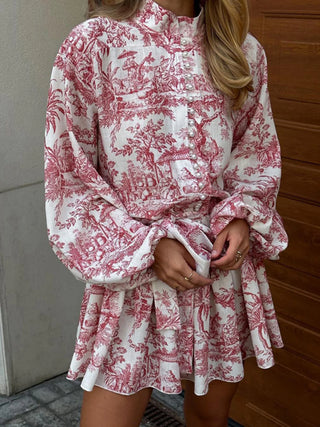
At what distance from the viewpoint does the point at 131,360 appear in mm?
1834

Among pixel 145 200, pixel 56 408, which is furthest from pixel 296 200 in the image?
pixel 56 408

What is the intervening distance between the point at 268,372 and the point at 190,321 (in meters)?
1.14

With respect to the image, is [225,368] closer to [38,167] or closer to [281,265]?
[281,265]

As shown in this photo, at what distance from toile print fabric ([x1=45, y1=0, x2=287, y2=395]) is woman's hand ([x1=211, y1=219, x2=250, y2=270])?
0.08ft

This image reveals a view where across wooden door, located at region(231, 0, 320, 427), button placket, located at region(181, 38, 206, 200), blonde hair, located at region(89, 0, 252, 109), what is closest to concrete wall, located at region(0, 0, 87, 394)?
wooden door, located at region(231, 0, 320, 427)

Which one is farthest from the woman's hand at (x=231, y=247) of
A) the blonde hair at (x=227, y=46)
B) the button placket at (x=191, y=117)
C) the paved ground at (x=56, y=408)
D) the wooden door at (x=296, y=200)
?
the paved ground at (x=56, y=408)

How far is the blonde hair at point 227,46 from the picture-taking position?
189 centimetres

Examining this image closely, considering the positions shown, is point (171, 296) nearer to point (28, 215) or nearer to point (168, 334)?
point (168, 334)

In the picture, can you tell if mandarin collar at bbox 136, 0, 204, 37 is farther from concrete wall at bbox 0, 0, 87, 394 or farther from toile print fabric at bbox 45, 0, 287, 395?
concrete wall at bbox 0, 0, 87, 394

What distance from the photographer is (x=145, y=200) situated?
1844 mm

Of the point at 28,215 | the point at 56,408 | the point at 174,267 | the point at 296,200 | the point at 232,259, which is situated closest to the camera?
the point at 174,267

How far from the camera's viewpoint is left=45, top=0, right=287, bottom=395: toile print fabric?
1.75 metres

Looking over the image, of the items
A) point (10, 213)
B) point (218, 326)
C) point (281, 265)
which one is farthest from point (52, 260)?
point (218, 326)

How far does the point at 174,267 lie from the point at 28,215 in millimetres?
1377
